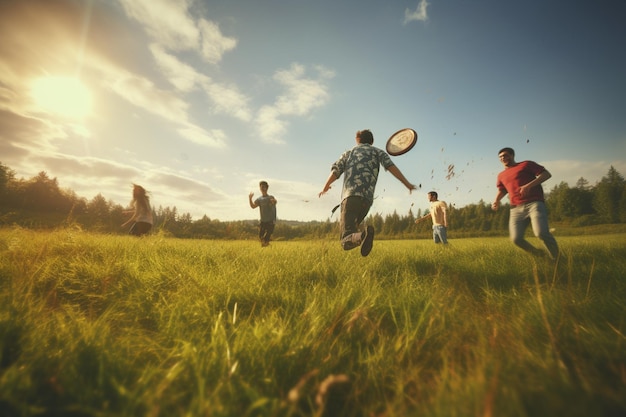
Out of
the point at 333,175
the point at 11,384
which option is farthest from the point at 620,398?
the point at 333,175

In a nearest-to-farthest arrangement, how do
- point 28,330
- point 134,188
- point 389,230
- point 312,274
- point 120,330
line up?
point 28,330 < point 120,330 < point 312,274 < point 134,188 < point 389,230

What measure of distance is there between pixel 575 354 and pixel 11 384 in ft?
10.3

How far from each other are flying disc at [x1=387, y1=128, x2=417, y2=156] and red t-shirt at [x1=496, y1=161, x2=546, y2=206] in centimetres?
251

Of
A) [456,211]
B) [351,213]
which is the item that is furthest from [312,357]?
[456,211]

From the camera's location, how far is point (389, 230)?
86062mm

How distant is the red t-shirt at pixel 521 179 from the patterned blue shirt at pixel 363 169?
3215 mm

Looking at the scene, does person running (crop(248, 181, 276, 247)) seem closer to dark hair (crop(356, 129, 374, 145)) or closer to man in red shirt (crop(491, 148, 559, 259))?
dark hair (crop(356, 129, 374, 145))

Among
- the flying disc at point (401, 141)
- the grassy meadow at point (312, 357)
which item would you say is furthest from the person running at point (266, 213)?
the grassy meadow at point (312, 357)

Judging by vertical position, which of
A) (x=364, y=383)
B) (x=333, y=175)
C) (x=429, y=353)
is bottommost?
(x=364, y=383)

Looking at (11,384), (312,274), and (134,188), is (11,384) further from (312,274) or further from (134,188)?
(134,188)

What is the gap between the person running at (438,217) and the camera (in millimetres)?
10250

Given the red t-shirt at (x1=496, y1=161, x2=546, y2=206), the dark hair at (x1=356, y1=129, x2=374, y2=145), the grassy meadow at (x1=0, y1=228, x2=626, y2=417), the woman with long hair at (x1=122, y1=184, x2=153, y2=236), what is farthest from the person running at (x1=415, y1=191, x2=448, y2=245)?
the woman with long hair at (x1=122, y1=184, x2=153, y2=236)

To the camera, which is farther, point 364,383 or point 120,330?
point 120,330

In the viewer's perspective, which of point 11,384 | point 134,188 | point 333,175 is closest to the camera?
point 11,384
